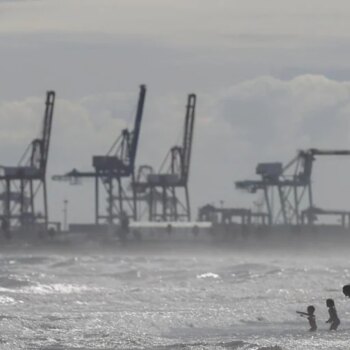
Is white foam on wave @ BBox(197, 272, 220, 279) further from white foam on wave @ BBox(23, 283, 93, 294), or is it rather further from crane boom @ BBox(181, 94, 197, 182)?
crane boom @ BBox(181, 94, 197, 182)

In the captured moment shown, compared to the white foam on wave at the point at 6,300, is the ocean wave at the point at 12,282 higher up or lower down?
higher up

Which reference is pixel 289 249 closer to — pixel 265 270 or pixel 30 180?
pixel 30 180

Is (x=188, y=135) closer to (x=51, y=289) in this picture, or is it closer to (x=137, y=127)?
(x=137, y=127)

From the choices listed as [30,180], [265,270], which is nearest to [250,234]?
[30,180]

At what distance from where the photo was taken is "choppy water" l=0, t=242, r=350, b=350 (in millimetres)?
29438

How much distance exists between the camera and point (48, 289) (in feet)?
180

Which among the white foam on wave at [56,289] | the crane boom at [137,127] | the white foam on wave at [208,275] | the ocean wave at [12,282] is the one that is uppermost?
the crane boom at [137,127]

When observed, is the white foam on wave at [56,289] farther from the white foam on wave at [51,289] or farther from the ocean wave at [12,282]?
the ocean wave at [12,282]

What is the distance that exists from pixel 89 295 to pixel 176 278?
691 inches

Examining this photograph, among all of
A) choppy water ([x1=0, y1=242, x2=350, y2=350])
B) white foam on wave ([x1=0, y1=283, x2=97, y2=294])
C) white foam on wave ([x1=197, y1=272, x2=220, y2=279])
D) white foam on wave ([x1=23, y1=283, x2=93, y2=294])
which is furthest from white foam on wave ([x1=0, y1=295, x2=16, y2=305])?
white foam on wave ([x1=197, y1=272, x2=220, y2=279])

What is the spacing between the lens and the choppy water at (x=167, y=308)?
96.6ft

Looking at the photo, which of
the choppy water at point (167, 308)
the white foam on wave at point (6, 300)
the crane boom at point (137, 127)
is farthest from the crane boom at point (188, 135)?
the white foam on wave at point (6, 300)

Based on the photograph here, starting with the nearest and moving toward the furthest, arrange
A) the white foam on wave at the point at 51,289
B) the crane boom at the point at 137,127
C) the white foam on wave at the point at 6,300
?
1. the white foam on wave at the point at 6,300
2. the white foam on wave at the point at 51,289
3. the crane boom at the point at 137,127

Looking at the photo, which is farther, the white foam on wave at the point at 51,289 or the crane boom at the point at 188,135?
the crane boom at the point at 188,135
